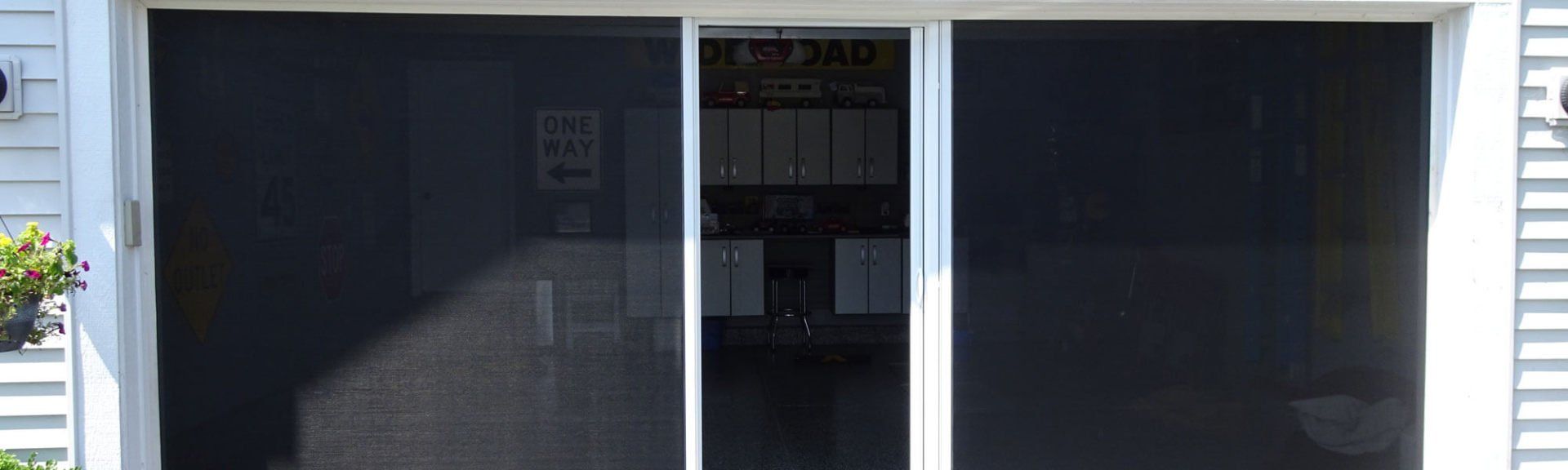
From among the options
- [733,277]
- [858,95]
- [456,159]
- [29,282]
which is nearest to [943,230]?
[456,159]

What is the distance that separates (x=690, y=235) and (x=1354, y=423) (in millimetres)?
2148

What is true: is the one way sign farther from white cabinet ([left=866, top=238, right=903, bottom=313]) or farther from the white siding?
white cabinet ([left=866, top=238, right=903, bottom=313])

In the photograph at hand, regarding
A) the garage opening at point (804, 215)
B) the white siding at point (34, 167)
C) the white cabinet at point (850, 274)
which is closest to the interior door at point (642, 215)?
the white siding at point (34, 167)

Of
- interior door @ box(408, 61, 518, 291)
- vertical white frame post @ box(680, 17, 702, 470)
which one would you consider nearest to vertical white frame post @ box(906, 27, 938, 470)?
vertical white frame post @ box(680, 17, 702, 470)

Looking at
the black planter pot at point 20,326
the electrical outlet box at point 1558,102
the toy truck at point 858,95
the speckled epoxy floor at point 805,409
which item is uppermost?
the toy truck at point 858,95

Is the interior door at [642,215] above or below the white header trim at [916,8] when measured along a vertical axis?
below

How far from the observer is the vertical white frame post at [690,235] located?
3.21 metres

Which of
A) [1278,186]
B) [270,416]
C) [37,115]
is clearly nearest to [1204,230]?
[1278,186]

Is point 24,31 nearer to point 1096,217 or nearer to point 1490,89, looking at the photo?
point 1096,217

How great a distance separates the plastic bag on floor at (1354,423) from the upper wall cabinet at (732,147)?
541 cm

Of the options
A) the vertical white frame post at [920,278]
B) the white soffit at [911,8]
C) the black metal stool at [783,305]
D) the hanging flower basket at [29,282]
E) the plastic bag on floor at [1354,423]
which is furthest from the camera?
the black metal stool at [783,305]

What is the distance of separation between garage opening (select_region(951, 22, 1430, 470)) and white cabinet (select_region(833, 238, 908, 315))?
4.51 metres

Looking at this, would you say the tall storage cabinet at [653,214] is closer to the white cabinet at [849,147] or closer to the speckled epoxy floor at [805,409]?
the speckled epoxy floor at [805,409]

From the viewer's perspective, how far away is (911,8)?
126 inches
